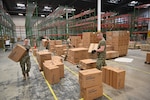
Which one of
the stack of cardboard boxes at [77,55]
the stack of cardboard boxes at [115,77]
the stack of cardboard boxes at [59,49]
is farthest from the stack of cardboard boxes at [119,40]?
the stack of cardboard boxes at [115,77]

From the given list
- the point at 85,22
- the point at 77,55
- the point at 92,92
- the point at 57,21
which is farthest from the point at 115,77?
the point at 57,21

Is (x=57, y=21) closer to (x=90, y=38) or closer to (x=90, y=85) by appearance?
(x=90, y=38)

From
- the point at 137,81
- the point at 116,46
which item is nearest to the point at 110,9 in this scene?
the point at 116,46

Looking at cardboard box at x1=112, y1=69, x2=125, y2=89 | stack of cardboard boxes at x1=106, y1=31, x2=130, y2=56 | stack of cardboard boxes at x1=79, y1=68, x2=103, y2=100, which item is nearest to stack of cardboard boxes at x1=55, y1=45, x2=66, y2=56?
stack of cardboard boxes at x1=106, y1=31, x2=130, y2=56

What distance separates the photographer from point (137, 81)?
4.26m

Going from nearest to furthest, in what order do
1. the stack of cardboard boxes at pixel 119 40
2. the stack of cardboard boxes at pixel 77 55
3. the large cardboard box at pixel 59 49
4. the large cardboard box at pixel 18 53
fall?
1. the large cardboard box at pixel 18 53
2. the stack of cardboard boxes at pixel 77 55
3. the stack of cardboard boxes at pixel 119 40
4. the large cardboard box at pixel 59 49

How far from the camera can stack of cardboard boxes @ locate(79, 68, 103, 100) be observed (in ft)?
9.88

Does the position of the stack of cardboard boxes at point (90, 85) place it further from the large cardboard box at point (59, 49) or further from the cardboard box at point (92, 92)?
the large cardboard box at point (59, 49)

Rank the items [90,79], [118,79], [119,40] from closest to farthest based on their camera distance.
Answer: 1. [90,79]
2. [118,79]
3. [119,40]

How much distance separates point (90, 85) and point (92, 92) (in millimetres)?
220

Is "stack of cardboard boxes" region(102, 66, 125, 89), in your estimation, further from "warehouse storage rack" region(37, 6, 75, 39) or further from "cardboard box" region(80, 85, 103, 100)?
"warehouse storage rack" region(37, 6, 75, 39)

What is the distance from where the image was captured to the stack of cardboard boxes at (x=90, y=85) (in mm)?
3012

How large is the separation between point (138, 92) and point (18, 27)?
32.1 metres

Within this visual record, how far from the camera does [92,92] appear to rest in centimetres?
Answer: 312
